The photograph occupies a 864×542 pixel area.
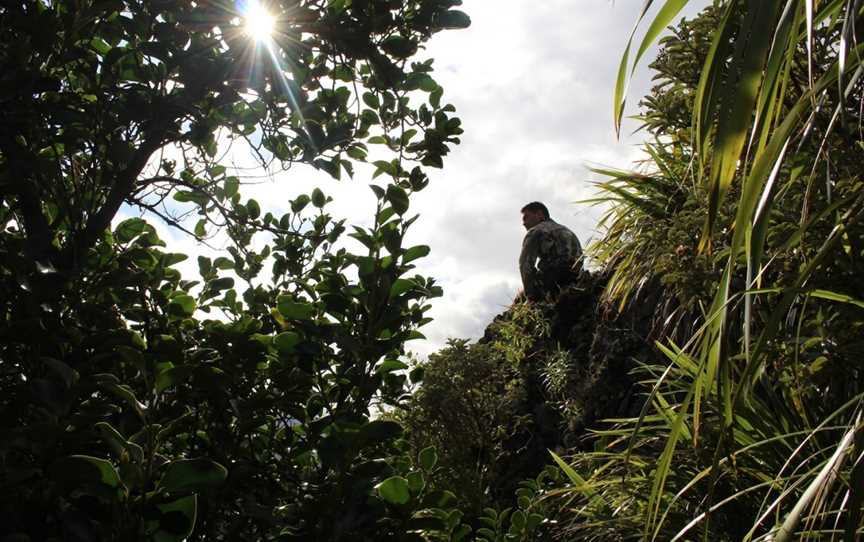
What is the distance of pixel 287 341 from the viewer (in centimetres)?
130

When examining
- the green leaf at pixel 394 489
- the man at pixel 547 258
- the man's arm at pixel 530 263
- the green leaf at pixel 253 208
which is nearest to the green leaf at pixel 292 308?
the green leaf at pixel 394 489

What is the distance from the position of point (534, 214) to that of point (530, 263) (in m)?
1.00

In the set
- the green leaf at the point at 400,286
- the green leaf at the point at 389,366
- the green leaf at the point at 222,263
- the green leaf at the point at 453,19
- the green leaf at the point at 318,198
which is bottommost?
the green leaf at the point at 389,366

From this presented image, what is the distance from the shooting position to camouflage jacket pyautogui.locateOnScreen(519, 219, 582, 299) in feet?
22.9

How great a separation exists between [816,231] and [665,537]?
Answer: 1.36m

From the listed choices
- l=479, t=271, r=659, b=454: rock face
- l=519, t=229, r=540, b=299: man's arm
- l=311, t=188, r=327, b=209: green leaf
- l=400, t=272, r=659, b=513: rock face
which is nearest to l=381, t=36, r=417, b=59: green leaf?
l=311, t=188, r=327, b=209: green leaf

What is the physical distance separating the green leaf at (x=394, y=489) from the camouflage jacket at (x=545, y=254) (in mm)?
5816

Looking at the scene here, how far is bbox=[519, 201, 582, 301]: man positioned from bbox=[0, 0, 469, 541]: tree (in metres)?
5.06

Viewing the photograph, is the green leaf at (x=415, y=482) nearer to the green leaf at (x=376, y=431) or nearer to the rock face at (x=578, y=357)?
the green leaf at (x=376, y=431)

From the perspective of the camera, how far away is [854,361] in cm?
249

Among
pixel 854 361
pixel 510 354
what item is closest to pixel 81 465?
pixel 854 361

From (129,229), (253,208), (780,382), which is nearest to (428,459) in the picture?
(129,229)

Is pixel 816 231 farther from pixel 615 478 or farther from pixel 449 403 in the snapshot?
pixel 449 403

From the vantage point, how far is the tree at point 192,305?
95 cm
